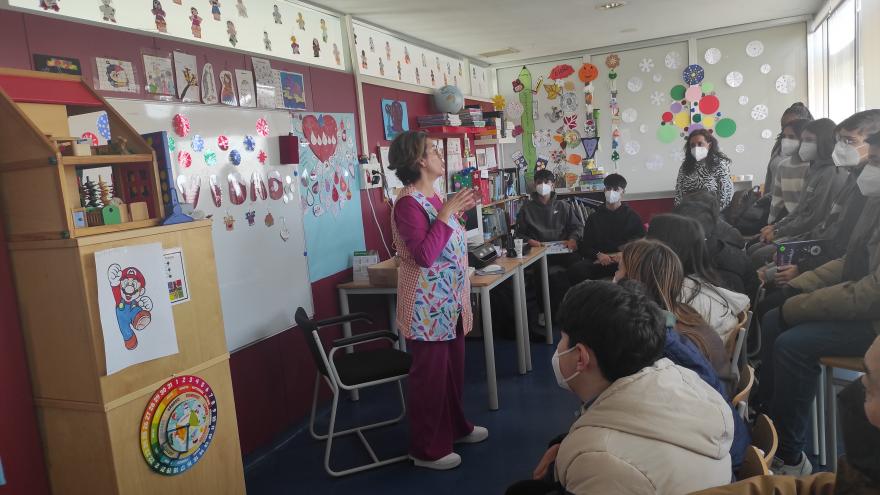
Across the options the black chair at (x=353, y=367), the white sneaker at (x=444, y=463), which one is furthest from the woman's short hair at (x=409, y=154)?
the white sneaker at (x=444, y=463)

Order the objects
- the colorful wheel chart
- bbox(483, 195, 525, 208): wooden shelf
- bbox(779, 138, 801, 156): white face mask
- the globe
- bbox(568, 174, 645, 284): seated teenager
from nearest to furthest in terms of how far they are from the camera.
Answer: the colorful wheel chart < bbox(779, 138, 801, 156): white face mask < bbox(568, 174, 645, 284): seated teenager < the globe < bbox(483, 195, 525, 208): wooden shelf

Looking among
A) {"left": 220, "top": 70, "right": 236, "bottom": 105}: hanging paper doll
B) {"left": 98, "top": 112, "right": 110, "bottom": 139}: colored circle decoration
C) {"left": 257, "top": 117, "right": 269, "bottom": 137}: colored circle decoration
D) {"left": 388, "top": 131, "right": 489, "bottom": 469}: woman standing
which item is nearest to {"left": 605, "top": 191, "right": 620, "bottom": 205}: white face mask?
{"left": 388, "top": 131, "right": 489, "bottom": 469}: woman standing

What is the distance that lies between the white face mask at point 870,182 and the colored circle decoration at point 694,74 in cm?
450

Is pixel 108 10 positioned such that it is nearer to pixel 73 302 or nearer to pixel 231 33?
pixel 231 33

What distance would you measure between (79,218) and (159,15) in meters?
1.31

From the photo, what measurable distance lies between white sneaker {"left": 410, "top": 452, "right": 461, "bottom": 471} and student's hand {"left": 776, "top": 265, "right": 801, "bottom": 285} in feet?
6.00

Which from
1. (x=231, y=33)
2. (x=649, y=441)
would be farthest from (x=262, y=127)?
(x=649, y=441)

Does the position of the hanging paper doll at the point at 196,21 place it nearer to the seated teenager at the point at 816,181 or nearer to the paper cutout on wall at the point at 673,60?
the seated teenager at the point at 816,181

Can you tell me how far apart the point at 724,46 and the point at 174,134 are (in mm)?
5998

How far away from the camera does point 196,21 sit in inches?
118

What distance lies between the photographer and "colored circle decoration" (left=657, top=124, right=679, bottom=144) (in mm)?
7012

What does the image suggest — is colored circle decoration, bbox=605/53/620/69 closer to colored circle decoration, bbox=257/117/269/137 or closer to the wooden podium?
colored circle decoration, bbox=257/117/269/137

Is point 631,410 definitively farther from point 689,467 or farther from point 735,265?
point 735,265

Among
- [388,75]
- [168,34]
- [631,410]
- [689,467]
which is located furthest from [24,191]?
[388,75]
